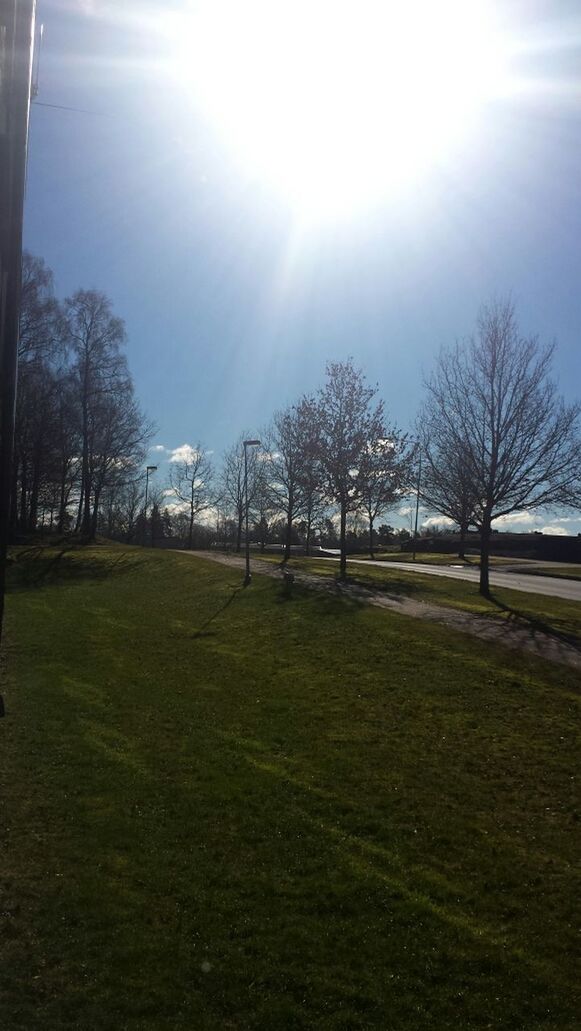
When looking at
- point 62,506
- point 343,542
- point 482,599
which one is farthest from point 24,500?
point 482,599

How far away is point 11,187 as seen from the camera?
717 centimetres

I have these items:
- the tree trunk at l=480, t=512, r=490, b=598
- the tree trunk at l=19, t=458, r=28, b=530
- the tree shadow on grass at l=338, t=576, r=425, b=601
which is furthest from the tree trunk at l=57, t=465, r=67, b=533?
the tree trunk at l=480, t=512, r=490, b=598

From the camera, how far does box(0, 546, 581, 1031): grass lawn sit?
370 cm

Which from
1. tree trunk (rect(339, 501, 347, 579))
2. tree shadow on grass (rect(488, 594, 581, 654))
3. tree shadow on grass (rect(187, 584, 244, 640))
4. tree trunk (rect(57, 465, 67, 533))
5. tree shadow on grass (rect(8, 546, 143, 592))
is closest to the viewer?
tree shadow on grass (rect(488, 594, 581, 654))

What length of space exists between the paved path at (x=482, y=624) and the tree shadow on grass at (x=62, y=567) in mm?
10678

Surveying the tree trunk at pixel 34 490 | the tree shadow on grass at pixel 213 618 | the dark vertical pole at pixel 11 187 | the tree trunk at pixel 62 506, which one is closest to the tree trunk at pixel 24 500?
the tree trunk at pixel 34 490

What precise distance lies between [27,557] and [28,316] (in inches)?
452

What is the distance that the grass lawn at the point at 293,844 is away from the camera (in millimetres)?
3701

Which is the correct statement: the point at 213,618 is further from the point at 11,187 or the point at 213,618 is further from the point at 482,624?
the point at 11,187

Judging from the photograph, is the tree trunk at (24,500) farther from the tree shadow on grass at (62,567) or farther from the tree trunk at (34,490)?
the tree shadow on grass at (62,567)

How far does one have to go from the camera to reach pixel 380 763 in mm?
7410

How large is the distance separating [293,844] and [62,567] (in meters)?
27.8

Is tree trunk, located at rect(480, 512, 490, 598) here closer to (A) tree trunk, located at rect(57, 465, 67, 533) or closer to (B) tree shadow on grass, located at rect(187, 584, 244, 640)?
(B) tree shadow on grass, located at rect(187, 584, 244, 640)

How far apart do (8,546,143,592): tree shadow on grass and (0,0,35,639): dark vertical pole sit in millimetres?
19454
